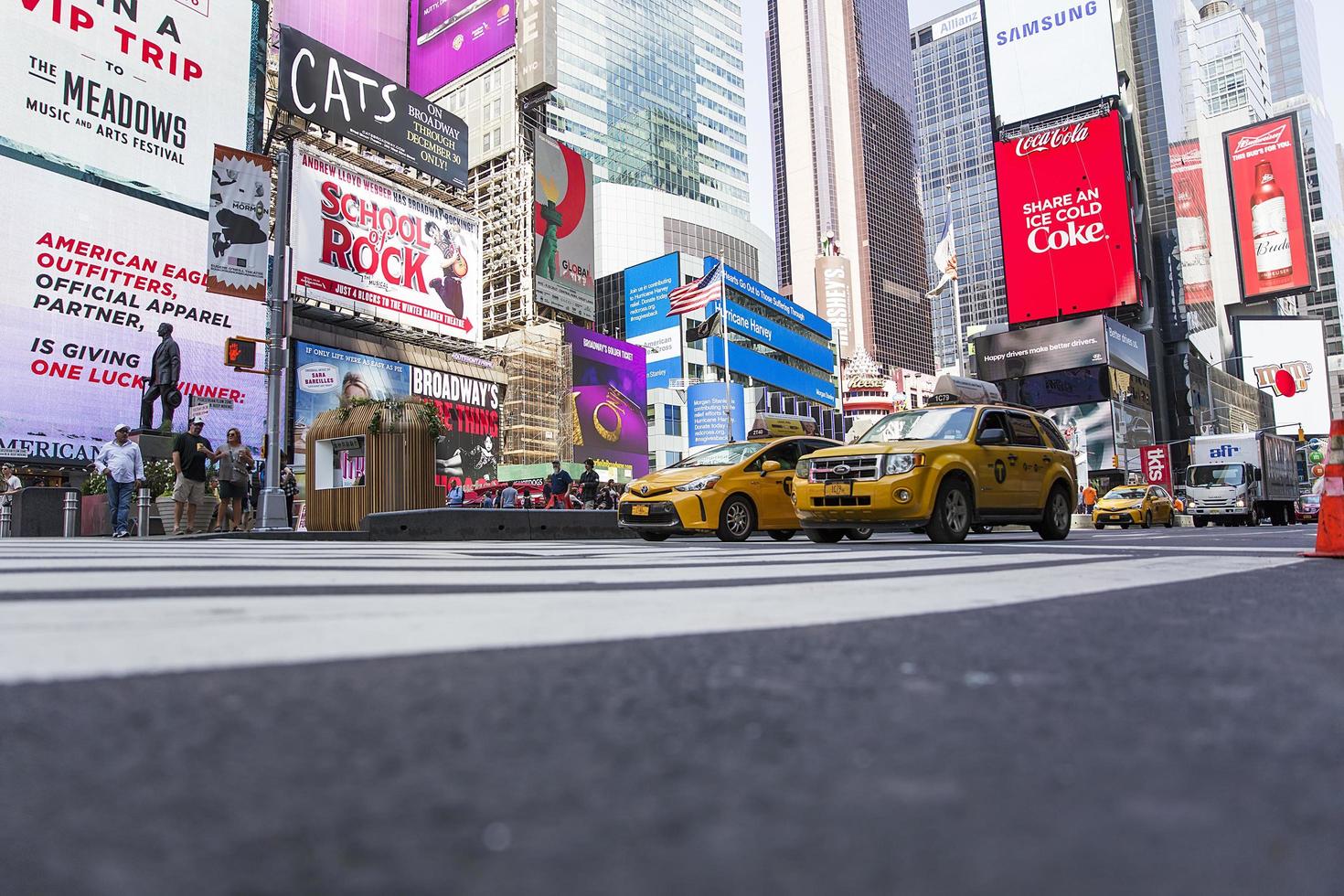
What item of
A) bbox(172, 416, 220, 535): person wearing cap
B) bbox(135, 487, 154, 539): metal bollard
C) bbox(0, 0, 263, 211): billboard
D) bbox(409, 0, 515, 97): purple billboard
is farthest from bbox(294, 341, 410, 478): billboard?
bbox(409, 0, 515, 97): purple billboard

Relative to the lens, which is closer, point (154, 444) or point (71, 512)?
point (71, 512)

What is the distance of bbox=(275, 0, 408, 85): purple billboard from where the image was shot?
55656 millimetres

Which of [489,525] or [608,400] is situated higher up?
[608,400]

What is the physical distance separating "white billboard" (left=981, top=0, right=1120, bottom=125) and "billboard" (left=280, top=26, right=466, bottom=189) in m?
37.7

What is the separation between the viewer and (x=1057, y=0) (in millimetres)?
55406

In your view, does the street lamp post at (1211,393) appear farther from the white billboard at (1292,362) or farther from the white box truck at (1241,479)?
the white box truck at (1241,479)

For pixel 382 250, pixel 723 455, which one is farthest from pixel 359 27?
pixel 723 455

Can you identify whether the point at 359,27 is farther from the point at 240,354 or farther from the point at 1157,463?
the point at 1157,463

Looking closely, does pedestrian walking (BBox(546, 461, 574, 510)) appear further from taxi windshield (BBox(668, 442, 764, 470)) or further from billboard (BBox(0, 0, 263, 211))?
billboard (BBox(0, 0, 263, 211))

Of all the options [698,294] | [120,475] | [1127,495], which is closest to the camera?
[120,475]

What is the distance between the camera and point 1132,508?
2473 centimetres

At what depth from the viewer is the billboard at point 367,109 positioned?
3791 centimetres

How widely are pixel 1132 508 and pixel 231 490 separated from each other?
23.9m

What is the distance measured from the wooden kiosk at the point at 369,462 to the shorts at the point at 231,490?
1.34m
